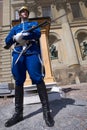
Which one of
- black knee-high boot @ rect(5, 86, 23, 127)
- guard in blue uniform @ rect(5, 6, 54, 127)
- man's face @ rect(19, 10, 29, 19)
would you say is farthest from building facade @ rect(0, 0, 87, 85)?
black knee-high boot @ rect(5, 86, 23, 127)

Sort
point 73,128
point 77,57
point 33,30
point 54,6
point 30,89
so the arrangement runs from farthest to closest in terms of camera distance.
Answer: point 54,6 → point 77,57 → point 30,89 → point 33,30 → point 73,128

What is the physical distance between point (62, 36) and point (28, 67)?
14.2m

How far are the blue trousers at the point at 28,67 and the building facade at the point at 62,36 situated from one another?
10.6 m

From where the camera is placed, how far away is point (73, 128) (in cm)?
225

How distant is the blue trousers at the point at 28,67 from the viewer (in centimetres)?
278

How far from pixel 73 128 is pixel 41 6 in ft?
59.2

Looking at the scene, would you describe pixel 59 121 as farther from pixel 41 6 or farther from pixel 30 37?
pixel 41 6

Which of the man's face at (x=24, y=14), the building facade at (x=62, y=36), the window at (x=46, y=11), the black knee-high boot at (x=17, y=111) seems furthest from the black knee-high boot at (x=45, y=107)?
the window at (x=46, y=11)

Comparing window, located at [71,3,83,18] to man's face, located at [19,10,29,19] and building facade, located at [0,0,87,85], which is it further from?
man's face, located at [19,10,29,19]

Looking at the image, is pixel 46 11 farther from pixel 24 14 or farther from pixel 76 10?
pixel 24 14

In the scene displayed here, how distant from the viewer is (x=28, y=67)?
9.30 feet

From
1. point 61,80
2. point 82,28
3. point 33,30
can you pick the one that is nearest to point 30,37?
point 33,30

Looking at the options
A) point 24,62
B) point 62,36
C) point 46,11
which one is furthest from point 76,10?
point 24,62

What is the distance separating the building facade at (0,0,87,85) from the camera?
14.9 metres
